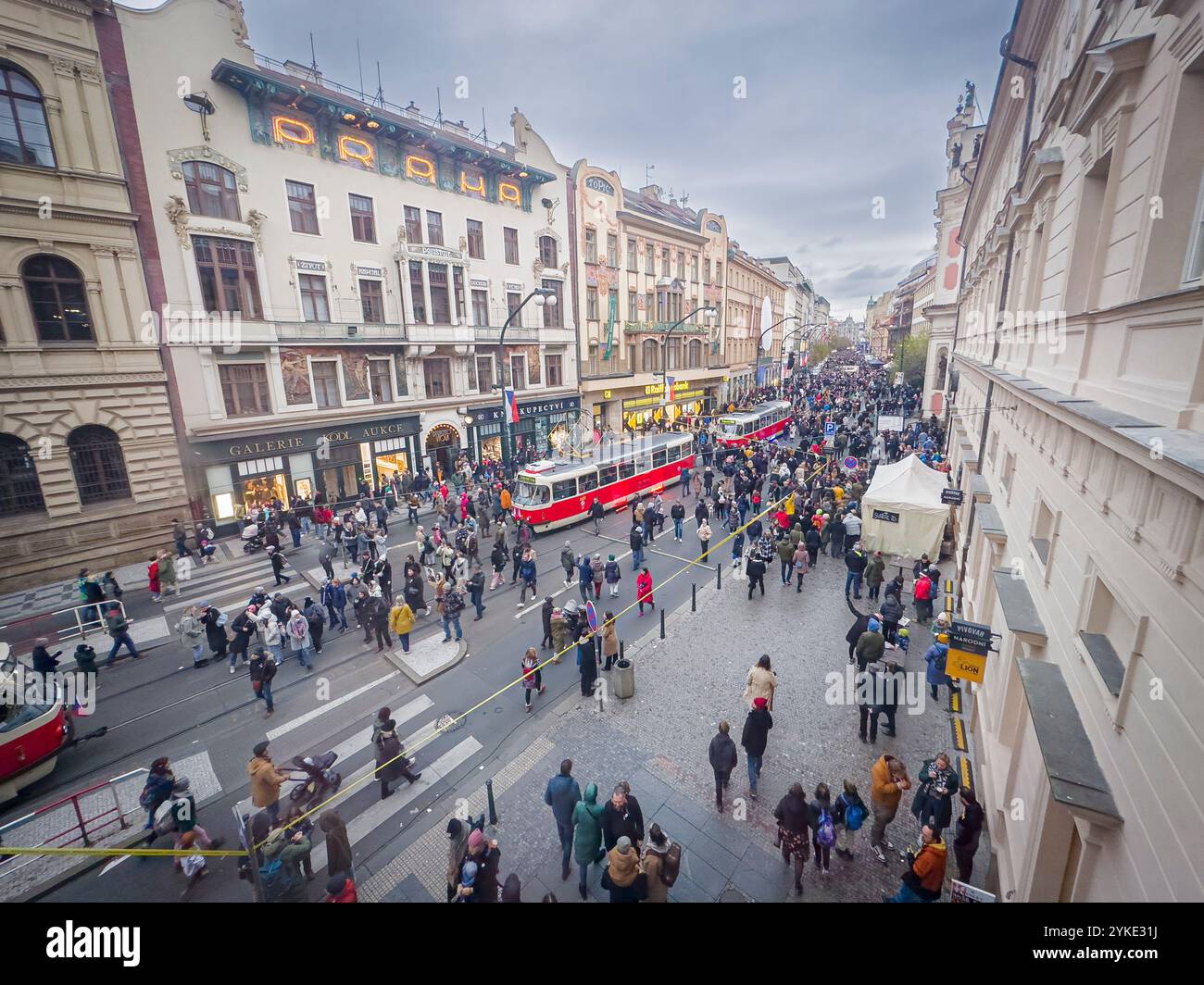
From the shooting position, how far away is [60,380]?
16.2 meters

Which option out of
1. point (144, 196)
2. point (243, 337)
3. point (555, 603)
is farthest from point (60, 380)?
point (555, 603)

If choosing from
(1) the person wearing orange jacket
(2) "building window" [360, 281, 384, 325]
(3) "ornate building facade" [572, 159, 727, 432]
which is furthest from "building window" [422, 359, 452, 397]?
(1) the person wearing orange jacket

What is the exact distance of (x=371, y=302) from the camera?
23.8m

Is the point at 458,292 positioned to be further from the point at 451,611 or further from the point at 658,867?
the point at 658,867

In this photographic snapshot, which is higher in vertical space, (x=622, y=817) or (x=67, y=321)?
(x=67, y=321)

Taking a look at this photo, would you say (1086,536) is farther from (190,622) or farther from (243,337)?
(243,337)

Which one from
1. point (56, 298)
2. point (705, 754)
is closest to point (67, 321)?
point (56, 298)

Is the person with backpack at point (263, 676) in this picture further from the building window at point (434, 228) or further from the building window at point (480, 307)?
the building window at point (434, 228)

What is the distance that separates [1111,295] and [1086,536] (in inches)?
89.2

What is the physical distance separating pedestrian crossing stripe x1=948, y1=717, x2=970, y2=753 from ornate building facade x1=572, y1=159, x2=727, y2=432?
93.5 ft

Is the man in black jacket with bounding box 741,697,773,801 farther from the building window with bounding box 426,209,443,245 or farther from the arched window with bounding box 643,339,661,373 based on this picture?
the arched window with bounding box 643,339,661,373

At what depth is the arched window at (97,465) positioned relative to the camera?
55.6 ft

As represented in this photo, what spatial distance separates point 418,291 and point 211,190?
27.1 ft

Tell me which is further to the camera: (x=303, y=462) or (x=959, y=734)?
(x=303, y=462)
